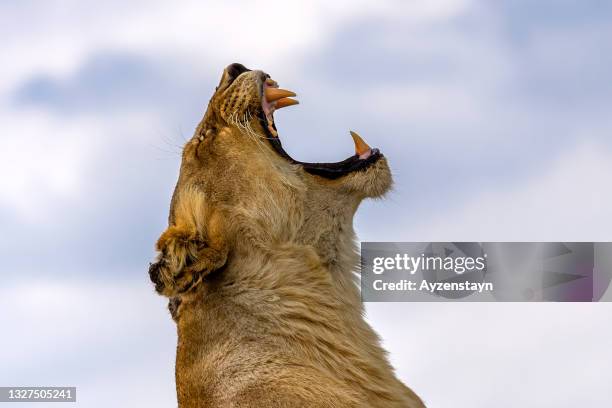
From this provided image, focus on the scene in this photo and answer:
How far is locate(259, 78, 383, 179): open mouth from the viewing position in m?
7.70

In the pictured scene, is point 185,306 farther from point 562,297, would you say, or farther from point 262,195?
point 562,297

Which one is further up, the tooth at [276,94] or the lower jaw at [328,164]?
the tooth at [276,94]

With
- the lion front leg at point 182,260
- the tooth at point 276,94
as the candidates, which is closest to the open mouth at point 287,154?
the tooth at point 276,94

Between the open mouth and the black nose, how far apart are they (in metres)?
0.19

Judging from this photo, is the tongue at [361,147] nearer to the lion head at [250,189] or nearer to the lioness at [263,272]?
Result: the lion head at [250,189]

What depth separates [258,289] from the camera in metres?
7.14

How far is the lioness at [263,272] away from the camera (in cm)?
693

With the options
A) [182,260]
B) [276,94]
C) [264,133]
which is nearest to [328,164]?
[264,133]

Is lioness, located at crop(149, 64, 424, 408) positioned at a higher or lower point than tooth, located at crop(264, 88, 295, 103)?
lower

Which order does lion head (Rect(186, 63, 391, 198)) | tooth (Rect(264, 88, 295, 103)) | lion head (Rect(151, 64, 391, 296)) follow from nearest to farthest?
lion head (Rect(151, 64, 391, 296))
lion head (Rect(186, 63, 391, 198))
tooth (Rect(264, 88, 295, 103))

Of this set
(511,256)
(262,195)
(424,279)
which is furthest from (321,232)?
(511,256)

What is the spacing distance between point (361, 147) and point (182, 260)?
1.75m

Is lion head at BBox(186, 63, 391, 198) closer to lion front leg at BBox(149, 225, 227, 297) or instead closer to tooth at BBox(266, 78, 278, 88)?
tooth at BBox(266, 78, 278, 88)

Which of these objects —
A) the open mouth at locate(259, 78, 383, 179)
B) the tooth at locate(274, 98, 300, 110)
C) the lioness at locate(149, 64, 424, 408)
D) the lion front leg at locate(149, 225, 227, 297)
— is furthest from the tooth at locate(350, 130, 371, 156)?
the lion front leg at locate(149, 225, 227, 297)
